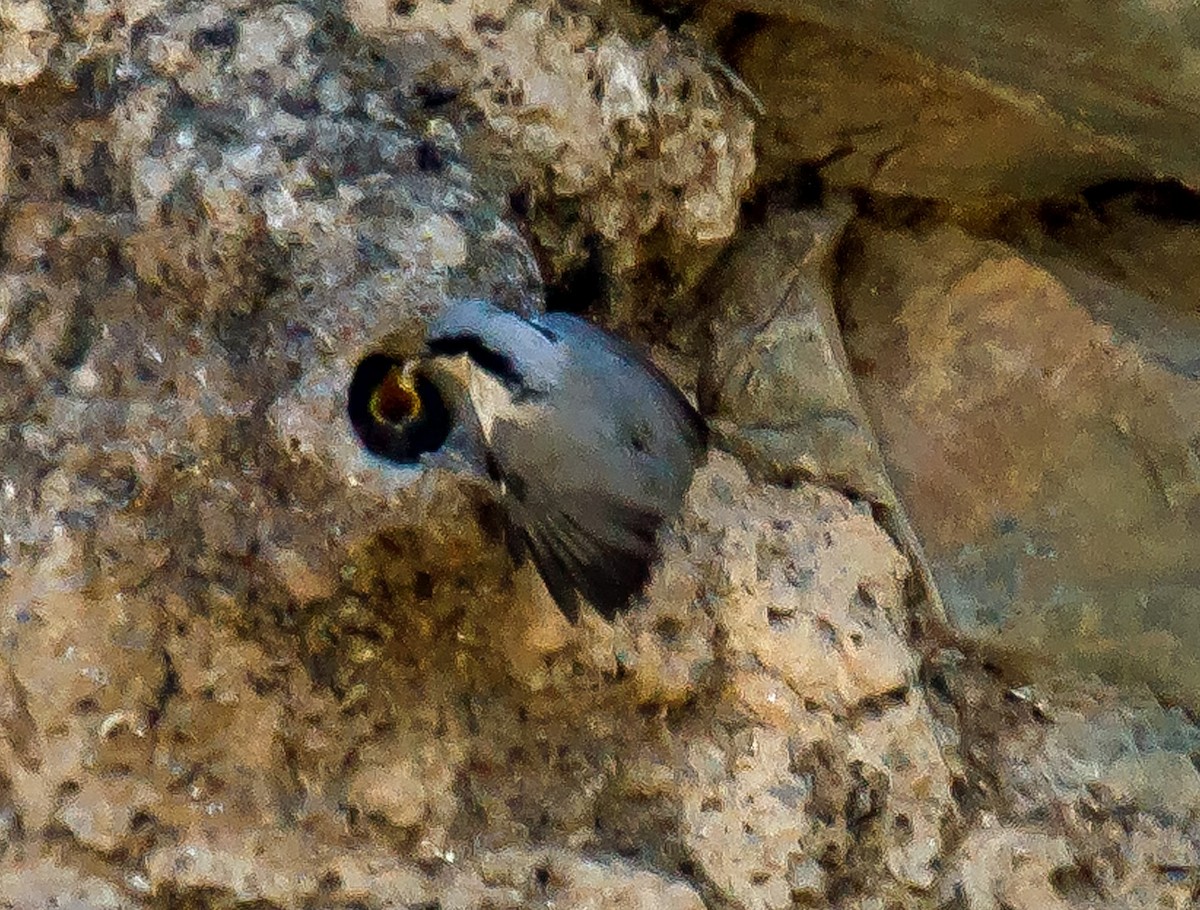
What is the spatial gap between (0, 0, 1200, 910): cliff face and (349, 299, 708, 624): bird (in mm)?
84

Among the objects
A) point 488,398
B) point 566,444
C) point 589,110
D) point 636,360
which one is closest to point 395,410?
point 488,398

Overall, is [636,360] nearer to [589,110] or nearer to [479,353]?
[479,353]

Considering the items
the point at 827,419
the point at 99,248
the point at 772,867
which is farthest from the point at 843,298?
the point at 99,248

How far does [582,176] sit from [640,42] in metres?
0.33

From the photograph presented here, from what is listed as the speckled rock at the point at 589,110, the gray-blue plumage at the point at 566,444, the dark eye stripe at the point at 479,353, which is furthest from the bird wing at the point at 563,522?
the speckled rock at the point at 589,110

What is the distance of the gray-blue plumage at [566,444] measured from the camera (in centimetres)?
272

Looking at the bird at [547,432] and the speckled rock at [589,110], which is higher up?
the speckled rock at [589,110]

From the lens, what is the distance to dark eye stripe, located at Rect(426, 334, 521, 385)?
2.69 meters

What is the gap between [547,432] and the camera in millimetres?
2760

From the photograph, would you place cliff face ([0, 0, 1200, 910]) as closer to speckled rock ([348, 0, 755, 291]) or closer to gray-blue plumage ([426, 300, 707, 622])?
speckled rock ([348, 0, 755, 291])

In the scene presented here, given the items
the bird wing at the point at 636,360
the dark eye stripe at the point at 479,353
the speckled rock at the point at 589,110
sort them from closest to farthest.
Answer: the dark eye stripe at the point at 479,353, the bird wing at the point at 636,360, the speckled rock at the point at 589,110

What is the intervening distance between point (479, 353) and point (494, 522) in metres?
0.37

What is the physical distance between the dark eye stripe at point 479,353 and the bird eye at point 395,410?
0.33 feet

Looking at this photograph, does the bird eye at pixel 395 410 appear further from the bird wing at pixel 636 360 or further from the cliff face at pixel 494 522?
the bird wing at pixel 636 360
